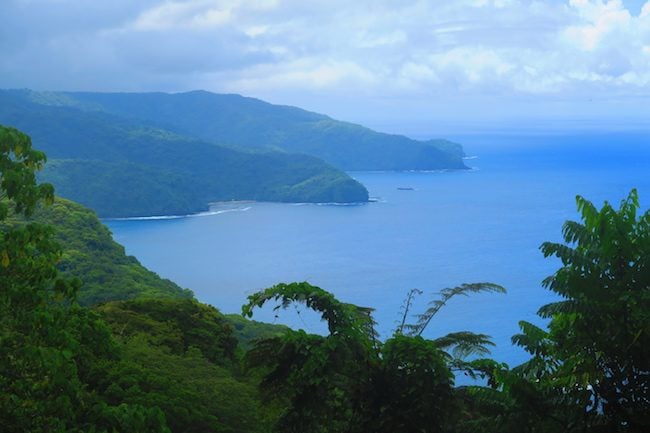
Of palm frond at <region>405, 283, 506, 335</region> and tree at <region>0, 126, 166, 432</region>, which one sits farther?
palm frond at <region>405, 283, 506, 335</region>

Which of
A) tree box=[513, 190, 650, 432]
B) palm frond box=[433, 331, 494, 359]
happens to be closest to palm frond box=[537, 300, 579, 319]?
tree box=[513, 190, 650, 432]

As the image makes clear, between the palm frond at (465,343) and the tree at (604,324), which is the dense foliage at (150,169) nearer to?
the palm frond at (465,343)

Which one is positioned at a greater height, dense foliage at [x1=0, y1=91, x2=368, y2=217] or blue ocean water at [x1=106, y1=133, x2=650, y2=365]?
dense foliage at [x1=0, y1=91, x2=368, y2=217]

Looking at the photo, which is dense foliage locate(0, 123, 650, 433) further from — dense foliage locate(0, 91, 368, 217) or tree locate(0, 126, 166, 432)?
dense foliage locate(0, 91, 368, 217)

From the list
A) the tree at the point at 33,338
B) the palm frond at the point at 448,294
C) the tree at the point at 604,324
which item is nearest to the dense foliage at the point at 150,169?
the palm frond at the point at 448,294

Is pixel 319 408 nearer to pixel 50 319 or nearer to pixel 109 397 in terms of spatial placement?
pixel 109 397

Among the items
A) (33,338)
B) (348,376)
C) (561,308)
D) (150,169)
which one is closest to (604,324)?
(561,308)

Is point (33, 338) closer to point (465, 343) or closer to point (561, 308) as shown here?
point (561, 308)
